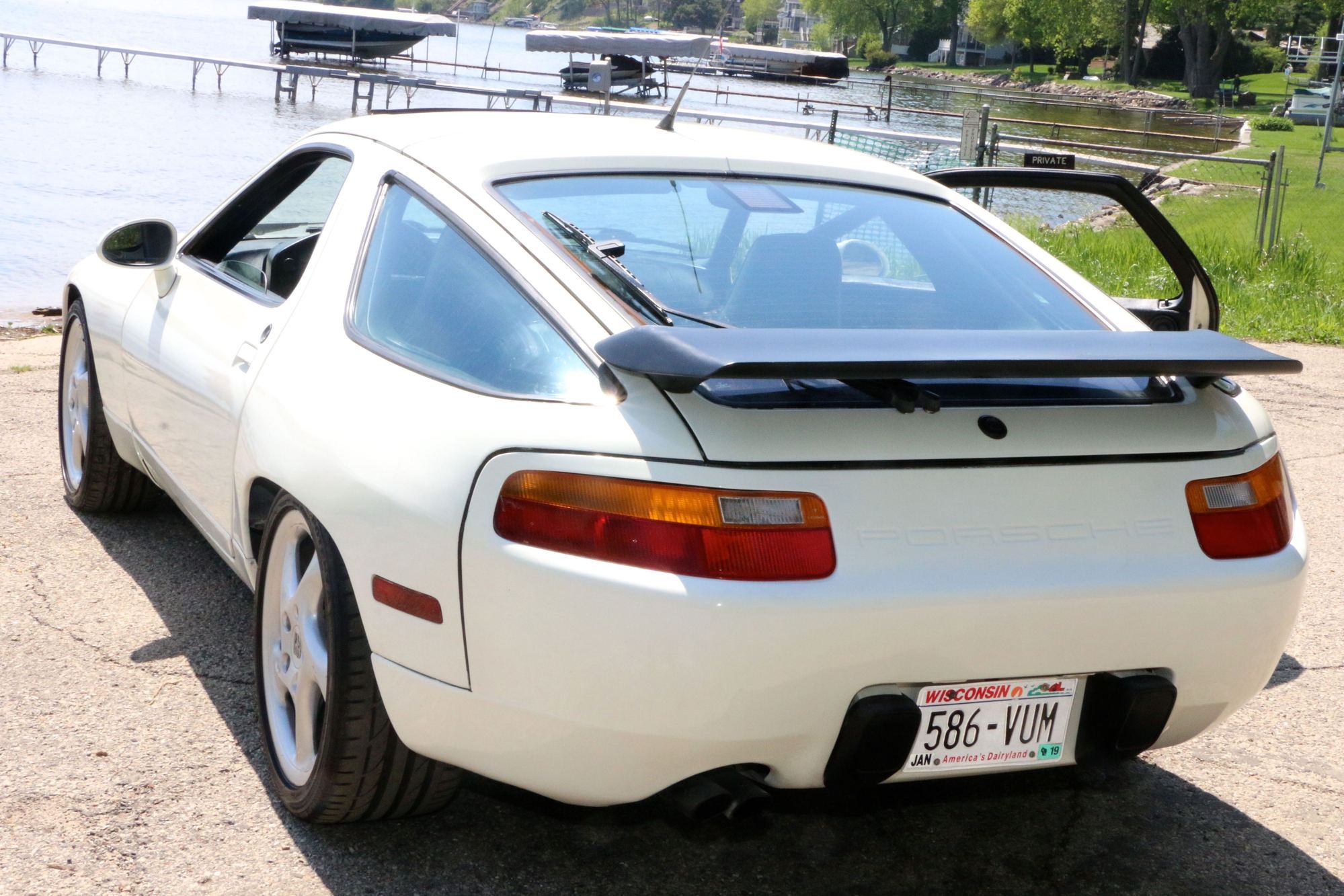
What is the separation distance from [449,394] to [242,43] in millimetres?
87136

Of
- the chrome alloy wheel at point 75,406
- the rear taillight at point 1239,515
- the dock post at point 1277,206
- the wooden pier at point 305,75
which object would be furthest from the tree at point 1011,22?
the rear taillight at point 1239,515

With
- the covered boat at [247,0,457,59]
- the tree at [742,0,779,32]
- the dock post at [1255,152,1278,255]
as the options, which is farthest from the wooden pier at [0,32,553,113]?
the tree at [742,0,779,32]

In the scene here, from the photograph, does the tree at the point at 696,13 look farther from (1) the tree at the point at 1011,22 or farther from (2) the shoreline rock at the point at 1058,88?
(1) the tree at the point at 1011,22

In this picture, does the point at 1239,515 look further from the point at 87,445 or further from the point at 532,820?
the point at 87,445

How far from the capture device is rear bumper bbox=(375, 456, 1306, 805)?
83.4 inches

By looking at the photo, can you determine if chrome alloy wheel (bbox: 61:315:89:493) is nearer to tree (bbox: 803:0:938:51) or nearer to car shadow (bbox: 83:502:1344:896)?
car shadow (bbox: 83:502:1344:896)

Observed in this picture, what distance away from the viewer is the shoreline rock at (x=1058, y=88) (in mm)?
73688

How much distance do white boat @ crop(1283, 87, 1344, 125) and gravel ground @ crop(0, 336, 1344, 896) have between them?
43.6 meters

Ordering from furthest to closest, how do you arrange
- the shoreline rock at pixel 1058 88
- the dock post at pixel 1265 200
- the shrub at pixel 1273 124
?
the shoreline rock at pixel 1058 88 < the shrub at pixel 1273 124 < the dock post at pixel 1265 200

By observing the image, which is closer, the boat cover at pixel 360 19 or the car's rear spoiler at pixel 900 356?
the car's rear spoiler at pixel 900 356

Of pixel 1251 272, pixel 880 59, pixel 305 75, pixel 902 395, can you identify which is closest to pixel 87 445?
pixel 902 395

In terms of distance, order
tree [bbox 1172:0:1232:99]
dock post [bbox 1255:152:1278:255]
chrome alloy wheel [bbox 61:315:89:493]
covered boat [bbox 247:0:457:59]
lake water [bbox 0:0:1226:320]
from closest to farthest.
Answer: chrome alloy wheel [bbox 61:315:89:493] < dock post [bbox 1255:152:1278:255] < lake water [bbox 0:0:1226:320] < covered boat [bbox 247:0:457:59] < tree [bbox 1172:0:1232:99]

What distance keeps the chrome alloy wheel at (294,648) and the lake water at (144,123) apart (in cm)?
990

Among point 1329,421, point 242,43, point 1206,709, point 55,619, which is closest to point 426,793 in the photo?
point 1206,709
